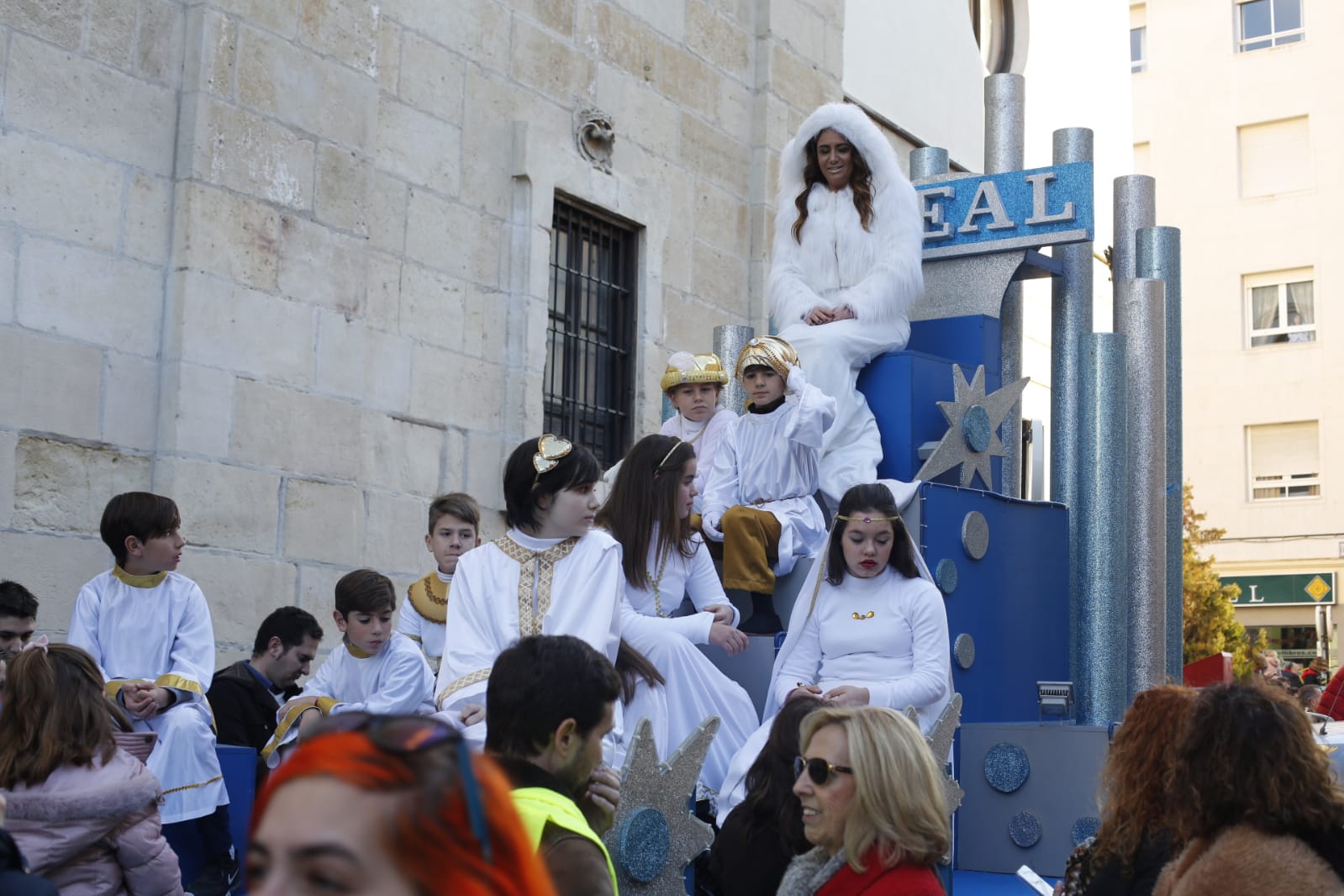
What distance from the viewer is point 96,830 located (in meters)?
4.44

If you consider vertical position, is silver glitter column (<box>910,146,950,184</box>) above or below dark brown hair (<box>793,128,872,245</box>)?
above

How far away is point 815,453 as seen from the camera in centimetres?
804

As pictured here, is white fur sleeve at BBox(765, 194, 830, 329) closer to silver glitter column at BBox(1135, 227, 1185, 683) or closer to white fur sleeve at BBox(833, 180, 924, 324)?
white fur sleeve at BBox(833, 180, 924, 324)

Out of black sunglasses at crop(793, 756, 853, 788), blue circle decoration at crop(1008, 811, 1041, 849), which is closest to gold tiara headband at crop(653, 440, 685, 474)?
blue circle decoration at crop(1008, 811, 1041, 849)

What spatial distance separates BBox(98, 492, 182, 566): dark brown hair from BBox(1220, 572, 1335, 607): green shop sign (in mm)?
27343

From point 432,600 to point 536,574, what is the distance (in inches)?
87.1

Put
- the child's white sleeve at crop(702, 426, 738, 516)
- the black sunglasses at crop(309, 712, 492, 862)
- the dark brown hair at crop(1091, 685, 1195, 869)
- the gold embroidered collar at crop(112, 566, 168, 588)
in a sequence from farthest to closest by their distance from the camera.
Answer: the child's white sleeve at crop(702, 426, 738, 516)
the gold embroidered collar at crop(112, 566, 168, 588)
the dark brown hair at crop(1091, 685, 1195, 869)
the black sunglasses at crop(309, 712, 492, 862)

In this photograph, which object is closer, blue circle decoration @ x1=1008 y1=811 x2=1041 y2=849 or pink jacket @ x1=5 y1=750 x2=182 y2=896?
pink jacket @ x1=5 y1=750 x2=182 y2=896

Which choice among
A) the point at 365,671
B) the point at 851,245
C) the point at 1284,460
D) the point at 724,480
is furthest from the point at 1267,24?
the point at 365,671

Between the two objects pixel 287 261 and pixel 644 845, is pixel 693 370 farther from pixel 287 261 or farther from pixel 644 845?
pixel 644 845

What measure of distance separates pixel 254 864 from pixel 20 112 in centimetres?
721

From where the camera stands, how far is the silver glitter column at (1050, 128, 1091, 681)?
9148 mm

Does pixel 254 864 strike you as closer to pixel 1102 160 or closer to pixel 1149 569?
pixel 1149 569

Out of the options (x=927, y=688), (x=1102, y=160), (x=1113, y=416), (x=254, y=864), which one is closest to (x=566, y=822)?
(x=254, y=864)
